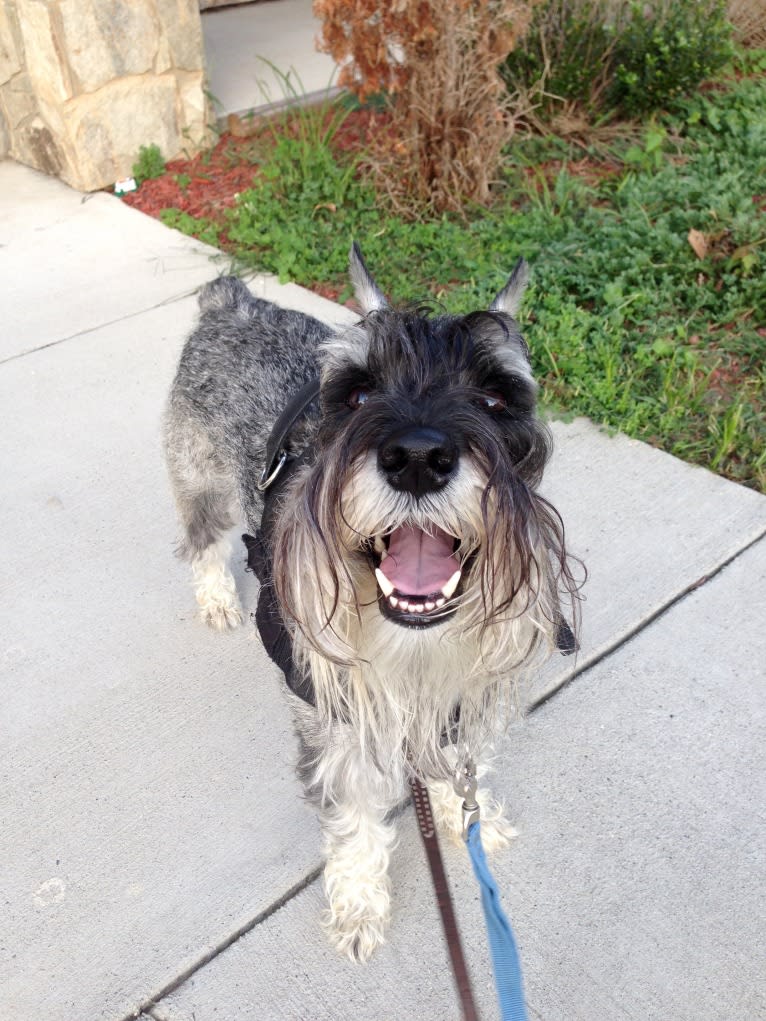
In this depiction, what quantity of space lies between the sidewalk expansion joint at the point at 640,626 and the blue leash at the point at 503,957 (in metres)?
1.12

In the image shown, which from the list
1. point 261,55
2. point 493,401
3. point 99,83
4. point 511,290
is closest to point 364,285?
point 511,290

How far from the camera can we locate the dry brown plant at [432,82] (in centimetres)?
571

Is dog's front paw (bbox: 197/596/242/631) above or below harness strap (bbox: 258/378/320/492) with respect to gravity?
below

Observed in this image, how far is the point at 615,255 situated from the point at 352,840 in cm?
434

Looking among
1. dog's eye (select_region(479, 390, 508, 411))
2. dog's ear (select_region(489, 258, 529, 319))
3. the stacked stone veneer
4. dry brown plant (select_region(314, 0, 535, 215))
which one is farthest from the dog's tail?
the stacked stone veneer

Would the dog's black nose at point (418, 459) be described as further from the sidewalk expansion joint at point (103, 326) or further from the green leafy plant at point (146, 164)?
the green leafy plant at point (146, 164)

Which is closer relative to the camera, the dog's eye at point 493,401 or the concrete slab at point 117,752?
the dog's eye at point 493,401

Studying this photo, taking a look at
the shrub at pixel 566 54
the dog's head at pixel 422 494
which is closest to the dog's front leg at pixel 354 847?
the dog's head at pixel 422 494

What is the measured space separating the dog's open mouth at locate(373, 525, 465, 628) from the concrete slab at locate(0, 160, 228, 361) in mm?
4140

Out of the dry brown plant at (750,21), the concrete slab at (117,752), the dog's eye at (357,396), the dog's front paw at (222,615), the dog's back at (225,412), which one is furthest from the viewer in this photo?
the dry brown plant at (750,21)

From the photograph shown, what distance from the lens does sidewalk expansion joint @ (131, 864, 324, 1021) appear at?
253 cm

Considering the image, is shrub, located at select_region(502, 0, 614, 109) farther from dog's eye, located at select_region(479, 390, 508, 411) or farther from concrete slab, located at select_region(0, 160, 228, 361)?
dog's eye, located at select_region(479, 390, 508, 411)

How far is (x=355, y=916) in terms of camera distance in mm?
2596

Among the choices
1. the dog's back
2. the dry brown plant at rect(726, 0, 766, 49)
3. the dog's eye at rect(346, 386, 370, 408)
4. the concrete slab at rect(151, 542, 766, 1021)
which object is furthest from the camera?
the dry brown plant at rect(726, 0, 766, 49)
